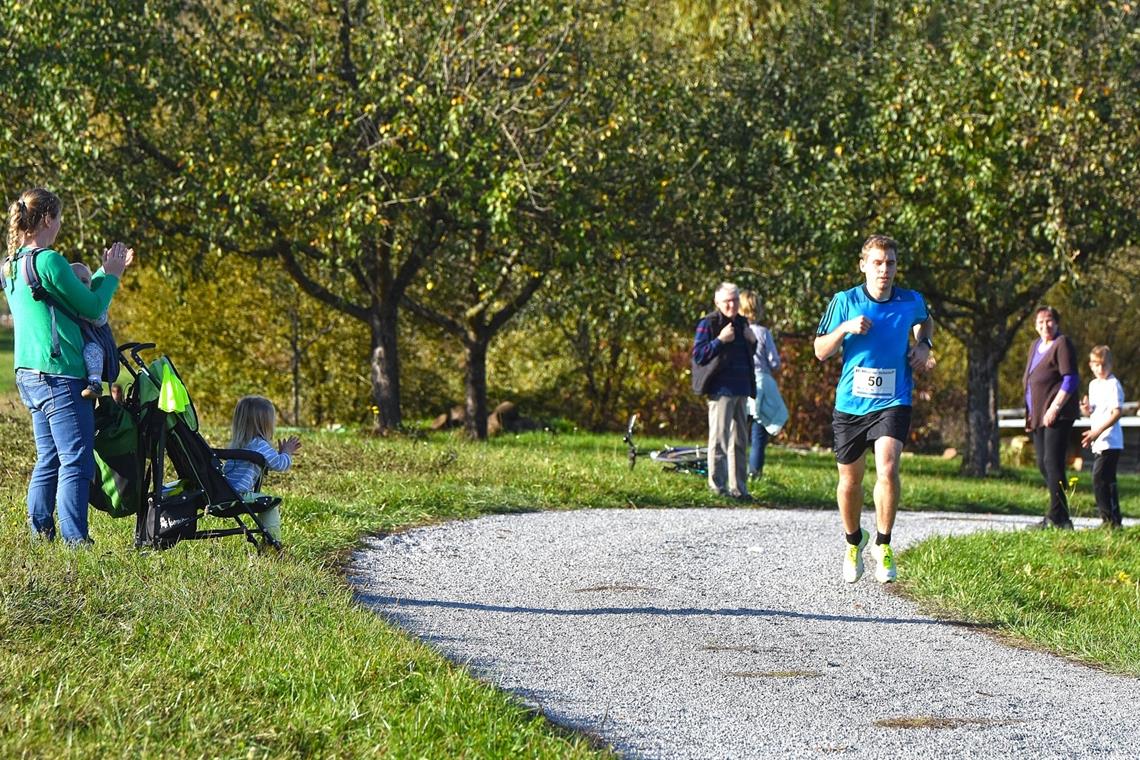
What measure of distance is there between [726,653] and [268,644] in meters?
2.15

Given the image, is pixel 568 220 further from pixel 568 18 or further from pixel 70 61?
pixel 70 61

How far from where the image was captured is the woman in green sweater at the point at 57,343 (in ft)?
25.2

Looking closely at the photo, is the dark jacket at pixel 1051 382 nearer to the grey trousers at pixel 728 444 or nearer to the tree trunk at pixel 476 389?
the grey trousers at pixel 728 444

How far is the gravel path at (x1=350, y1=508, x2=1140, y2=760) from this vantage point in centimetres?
545

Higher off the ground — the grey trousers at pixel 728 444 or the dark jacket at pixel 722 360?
the dark jacket at pixel 722 360

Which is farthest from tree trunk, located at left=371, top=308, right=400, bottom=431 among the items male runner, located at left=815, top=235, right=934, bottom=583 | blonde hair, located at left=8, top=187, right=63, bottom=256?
blonde hair, located at left=8, top=187, right=63, bottom=256

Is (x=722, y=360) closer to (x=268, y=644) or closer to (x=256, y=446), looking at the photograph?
(x=256, y=446)

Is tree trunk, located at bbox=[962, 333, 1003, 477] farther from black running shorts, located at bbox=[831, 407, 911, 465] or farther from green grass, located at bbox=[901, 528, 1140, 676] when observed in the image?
black running shorts, located at bbox=[831, 407, 911, 465]

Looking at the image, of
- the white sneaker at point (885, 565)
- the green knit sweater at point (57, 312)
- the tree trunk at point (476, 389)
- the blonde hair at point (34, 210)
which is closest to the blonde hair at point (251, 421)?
the green knit sweater at point (57, 312)

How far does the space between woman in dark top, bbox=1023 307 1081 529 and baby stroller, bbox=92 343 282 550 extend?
7148mm

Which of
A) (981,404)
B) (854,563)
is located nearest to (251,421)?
(854,563)

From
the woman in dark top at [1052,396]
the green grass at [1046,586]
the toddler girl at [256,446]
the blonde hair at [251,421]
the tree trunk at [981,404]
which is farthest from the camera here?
the tree trunk at [981,404]

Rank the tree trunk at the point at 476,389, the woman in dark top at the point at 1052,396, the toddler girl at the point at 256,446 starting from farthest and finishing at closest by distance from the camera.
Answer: the tree trunk at the point at 476,389 → the woman in dark top at the point at 1052,396 → the toddler girl at the point at 256,446

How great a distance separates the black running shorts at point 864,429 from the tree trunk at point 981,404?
1359cm
